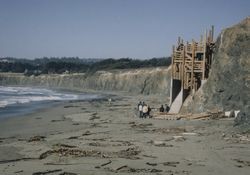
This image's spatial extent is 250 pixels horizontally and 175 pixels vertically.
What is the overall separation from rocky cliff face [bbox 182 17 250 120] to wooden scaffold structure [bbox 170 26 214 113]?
4.01 ft

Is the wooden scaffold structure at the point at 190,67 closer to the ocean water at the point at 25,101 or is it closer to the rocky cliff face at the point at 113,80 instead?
the ocean water at the point at 25,101

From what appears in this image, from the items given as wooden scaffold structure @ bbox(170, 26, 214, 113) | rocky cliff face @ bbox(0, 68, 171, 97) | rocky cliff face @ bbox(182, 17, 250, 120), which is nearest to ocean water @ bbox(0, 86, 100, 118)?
rocky cliff face @ bbox(0, 68, 171, 97)

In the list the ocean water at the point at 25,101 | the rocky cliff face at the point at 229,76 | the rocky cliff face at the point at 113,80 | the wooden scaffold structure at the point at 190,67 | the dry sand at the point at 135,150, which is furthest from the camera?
the rocky cliff face at the point at 113,80

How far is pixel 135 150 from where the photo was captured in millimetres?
18344

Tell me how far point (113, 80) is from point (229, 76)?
76.4m

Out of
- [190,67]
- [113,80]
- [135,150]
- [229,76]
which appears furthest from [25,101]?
[113,80]

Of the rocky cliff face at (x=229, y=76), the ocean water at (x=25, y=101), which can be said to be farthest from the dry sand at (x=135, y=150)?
the ocean water at (x=25, y=101)

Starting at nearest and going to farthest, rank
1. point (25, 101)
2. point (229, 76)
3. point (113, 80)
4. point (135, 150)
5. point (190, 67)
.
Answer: point (135, 150), point (229, 76), point (190, 67), point (25, 101), point (113, 80)

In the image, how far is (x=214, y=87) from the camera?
103 feet

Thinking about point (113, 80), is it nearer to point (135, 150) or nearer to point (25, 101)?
point (25, 101)

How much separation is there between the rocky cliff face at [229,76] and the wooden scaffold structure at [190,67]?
48.1 inches

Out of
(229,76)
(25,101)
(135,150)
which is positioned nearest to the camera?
(135,150)

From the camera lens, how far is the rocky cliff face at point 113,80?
82000 mm

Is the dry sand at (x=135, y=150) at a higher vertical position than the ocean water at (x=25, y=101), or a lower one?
higher
